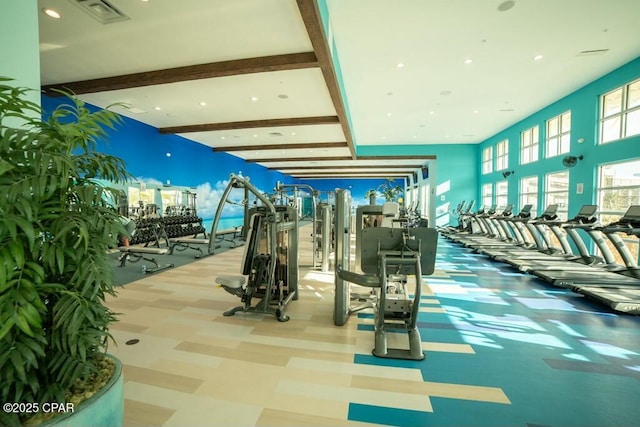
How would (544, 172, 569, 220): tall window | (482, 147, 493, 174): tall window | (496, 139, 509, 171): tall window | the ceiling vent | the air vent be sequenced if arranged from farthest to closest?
(482, 147, 493, 174): tall window
(496, 139, 509, 171): tall window
(544, 172, 569, 220): tall window
the air vent
the ceiling vent

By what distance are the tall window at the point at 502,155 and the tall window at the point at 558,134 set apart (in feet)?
7.73

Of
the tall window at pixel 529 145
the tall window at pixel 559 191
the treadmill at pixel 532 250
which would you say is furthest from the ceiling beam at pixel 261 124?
the tall window at pixel 529 145

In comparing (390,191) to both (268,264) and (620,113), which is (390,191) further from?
(268,264)

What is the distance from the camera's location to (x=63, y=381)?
1.09m

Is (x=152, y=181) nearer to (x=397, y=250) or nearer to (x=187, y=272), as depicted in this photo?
(x=187, y=272)

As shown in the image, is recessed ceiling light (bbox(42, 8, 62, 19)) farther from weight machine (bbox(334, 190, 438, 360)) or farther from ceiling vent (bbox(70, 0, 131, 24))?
weight machine (bbox(334, 190, 438, 360))

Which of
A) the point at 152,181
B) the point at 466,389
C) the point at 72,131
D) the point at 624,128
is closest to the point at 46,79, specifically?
the point at 152,181

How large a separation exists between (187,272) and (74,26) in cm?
410

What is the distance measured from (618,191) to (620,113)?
1.68 metres

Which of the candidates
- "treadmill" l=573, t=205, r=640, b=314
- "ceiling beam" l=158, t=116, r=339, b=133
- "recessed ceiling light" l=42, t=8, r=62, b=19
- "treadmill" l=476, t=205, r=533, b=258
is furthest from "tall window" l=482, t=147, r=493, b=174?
"recessed ceiling light" l=42, t=8, r=62, b=19

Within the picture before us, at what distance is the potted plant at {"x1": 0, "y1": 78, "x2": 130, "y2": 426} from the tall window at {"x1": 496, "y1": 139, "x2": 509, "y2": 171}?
12643 mm

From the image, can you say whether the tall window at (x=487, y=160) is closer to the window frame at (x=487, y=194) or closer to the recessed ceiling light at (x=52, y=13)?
the window frame at (x=487, y=194)

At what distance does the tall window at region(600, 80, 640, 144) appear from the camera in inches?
220

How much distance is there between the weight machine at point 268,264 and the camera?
306 cm
